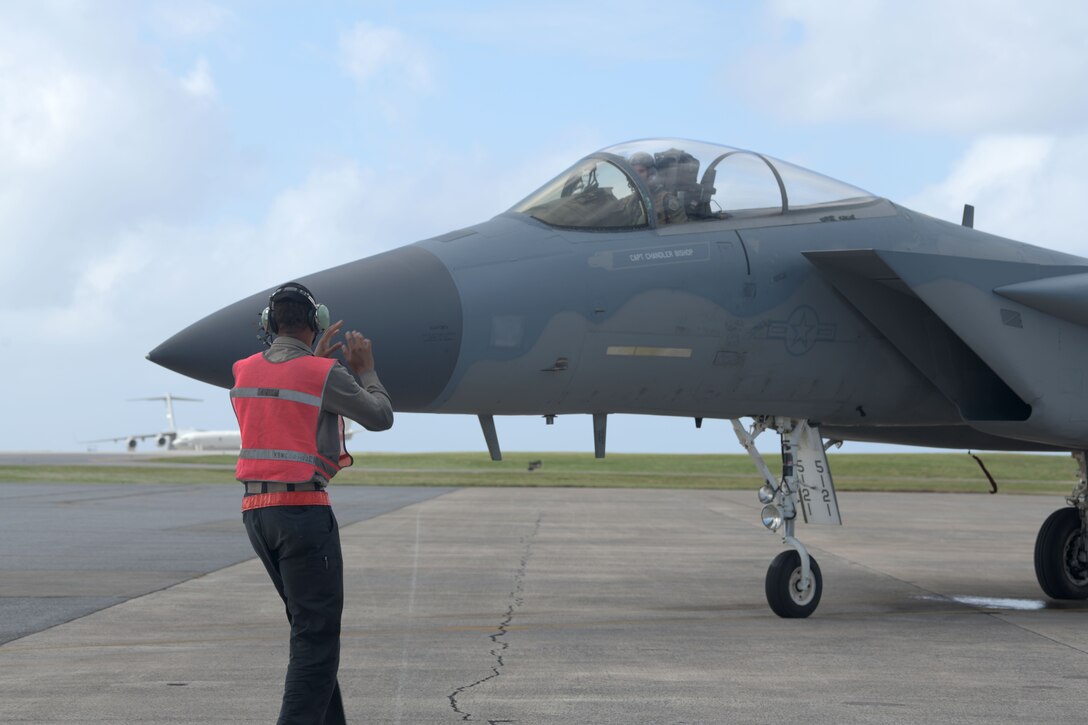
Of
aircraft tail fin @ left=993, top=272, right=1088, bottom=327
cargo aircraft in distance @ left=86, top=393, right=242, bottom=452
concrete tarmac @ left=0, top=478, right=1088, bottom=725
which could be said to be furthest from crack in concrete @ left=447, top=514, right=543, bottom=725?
cargo aircraft in distance @ left=86, top=393, right=242, bottom=452

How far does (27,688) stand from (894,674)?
14.4 feet

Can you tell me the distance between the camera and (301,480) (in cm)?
445

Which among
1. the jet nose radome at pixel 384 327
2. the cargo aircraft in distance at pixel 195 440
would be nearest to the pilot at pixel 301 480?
the jet nose radome at pixel 384 327

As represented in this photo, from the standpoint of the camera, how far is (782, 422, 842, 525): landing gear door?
29.0ft

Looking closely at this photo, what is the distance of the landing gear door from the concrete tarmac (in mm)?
757

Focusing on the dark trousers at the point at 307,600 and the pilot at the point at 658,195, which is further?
the pilot at the point at 658,195

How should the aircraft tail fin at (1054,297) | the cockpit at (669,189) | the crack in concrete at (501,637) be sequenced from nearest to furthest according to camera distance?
1. the crack in concrete at (501,637)
2. the cockpit at (669,189)
3. the aircraft tail fin at (1054,297)

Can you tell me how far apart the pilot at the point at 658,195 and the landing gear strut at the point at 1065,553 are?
458cm

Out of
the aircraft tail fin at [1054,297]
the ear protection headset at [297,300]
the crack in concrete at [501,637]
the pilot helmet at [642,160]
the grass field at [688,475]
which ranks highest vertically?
the pilot helmet at [642,160]

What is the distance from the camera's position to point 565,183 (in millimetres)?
8078

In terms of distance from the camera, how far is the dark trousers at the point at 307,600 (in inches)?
173

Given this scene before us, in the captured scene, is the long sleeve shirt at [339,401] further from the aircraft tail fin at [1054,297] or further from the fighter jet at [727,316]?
the aircraft tail fin at [1054,297]

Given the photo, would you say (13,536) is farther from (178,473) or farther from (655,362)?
(178,473)

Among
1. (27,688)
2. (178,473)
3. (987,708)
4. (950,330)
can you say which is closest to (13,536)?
(27,688)
